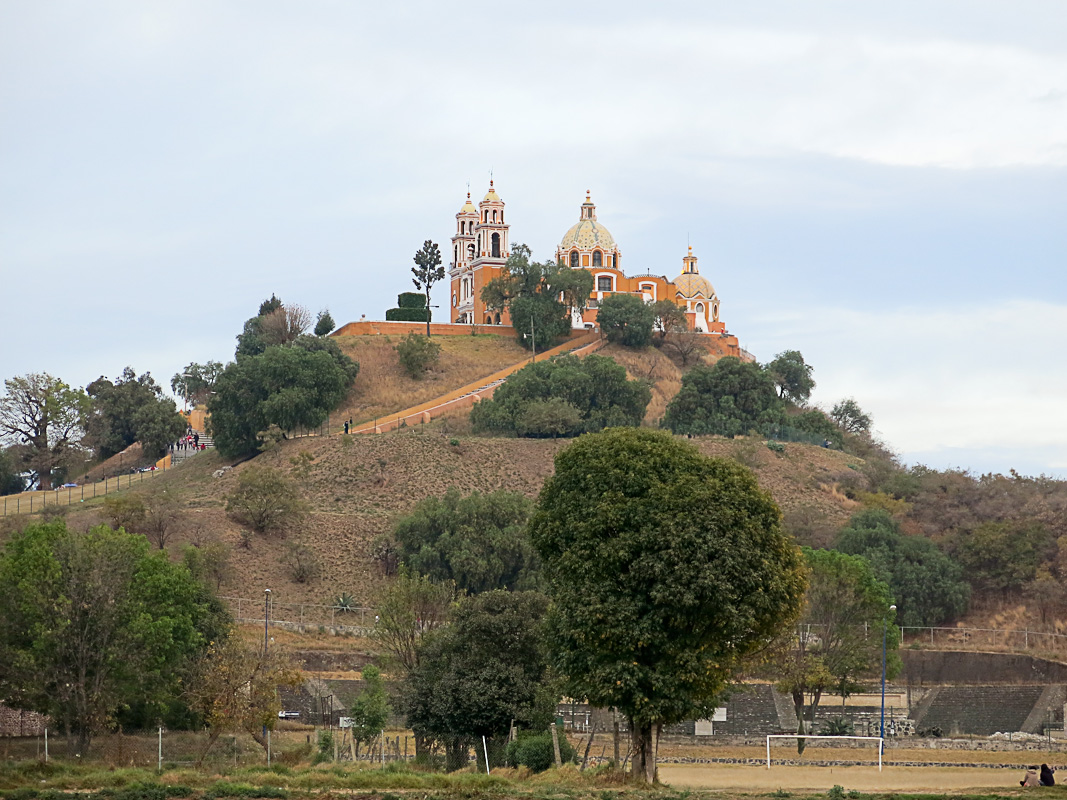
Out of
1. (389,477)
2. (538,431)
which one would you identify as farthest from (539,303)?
(389,477)

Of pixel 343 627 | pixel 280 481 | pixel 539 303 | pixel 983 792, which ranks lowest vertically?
pixel 983 792

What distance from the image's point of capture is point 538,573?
6397cm

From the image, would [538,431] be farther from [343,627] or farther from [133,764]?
[133,764]

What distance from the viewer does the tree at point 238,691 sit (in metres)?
38.9

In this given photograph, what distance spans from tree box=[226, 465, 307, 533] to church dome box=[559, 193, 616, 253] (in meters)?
40.3

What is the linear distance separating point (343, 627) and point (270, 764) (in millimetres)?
27942

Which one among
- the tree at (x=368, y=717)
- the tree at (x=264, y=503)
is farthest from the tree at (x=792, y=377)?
the tree at (x=368, y=717)

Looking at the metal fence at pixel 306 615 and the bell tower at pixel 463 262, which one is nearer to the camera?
the metal fence at pixel 306 615

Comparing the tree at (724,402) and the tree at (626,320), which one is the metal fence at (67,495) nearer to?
the tree at (626,320)

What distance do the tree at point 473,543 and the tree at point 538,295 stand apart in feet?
104

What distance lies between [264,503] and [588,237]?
43.2 meters

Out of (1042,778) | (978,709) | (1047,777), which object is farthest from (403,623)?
(978,709)

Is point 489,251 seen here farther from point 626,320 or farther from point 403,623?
point 403,623

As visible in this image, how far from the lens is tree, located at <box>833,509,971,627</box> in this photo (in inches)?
2662
